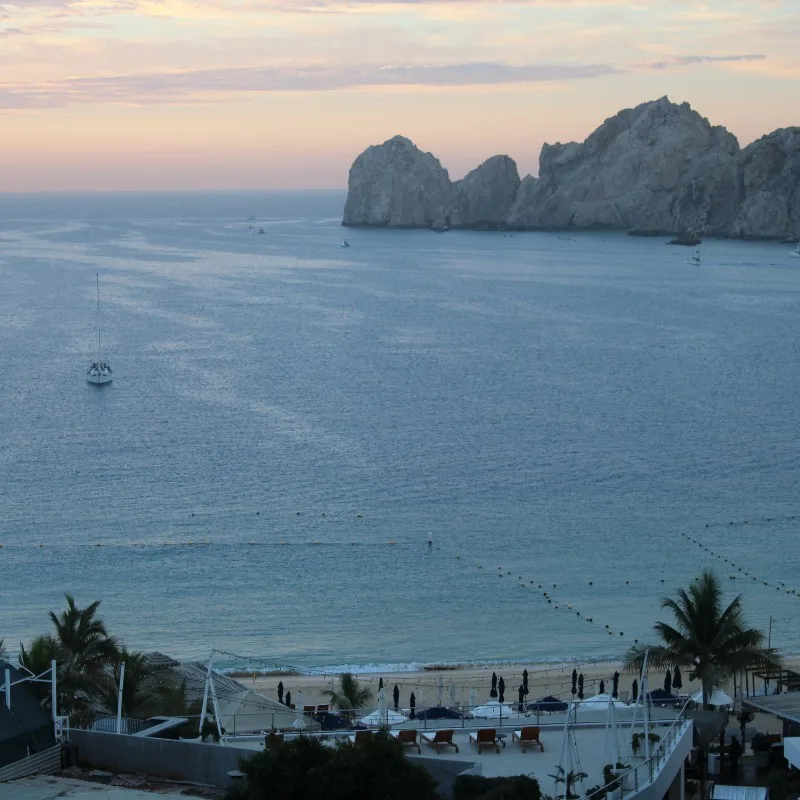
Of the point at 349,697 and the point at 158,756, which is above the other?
the point at 158,756

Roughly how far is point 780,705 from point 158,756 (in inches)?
413

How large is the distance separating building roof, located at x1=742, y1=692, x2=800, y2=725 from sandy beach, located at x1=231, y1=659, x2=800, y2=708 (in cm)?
629

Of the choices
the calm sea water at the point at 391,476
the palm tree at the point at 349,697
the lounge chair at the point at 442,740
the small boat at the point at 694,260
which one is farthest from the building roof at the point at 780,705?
the small boat at the point at 694,260

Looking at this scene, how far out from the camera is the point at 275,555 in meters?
42.3

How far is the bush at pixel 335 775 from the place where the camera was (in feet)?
40.6

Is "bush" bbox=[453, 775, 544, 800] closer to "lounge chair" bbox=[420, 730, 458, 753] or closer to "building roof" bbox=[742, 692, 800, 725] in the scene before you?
"lounge chair" bbox=[420, 730, 458, 753]

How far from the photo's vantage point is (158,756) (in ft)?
48.2

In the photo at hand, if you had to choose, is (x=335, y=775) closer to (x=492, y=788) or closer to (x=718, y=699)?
(x=492, y=788)

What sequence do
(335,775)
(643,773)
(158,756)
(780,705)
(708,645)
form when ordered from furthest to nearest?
(708,645) → (780,705) → (643,773) → (158,756) → (335,775)

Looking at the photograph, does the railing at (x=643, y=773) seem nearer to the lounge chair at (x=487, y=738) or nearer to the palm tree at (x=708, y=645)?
the lounge chair at (x=487, y=738)

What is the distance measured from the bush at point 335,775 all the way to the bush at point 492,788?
0.75 meters

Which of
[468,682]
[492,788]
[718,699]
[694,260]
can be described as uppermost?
[694,260]

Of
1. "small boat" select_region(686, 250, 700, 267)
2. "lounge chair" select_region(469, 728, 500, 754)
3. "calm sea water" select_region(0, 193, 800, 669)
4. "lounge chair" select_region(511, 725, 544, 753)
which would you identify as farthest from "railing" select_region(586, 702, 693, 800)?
"small boat" select_region(686, 250, 700, 267)

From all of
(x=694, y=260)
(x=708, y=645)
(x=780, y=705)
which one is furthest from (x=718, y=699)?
(x=694, y=260)
